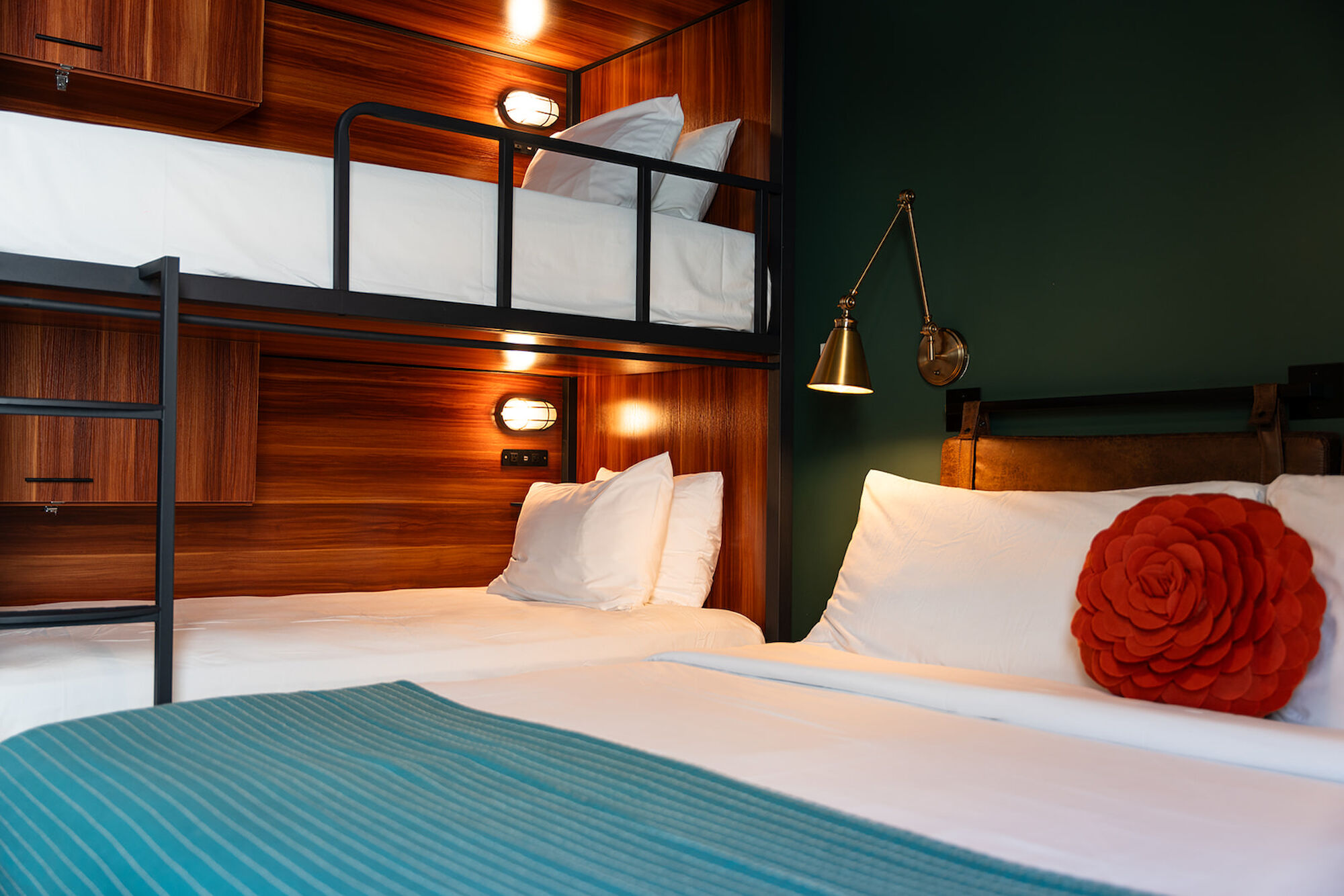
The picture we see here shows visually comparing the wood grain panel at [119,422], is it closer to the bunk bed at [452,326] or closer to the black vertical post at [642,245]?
the bunk bed at [452,326]

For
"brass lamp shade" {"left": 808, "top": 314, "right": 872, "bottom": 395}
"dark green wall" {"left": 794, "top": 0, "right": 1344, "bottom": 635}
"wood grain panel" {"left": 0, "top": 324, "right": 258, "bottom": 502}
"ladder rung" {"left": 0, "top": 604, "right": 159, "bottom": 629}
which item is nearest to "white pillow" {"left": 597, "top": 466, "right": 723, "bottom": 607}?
"dark green wall" {"left": 794, "top": 0, "right": 1344, "bottom": 635}

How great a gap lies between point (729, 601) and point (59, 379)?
6.30 feet

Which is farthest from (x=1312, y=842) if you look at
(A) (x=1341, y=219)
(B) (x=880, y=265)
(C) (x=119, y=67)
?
(C) (x=119, y=67)

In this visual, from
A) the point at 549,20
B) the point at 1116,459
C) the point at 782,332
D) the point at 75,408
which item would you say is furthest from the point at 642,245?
the point at 75,408

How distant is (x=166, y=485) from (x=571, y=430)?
1.91m

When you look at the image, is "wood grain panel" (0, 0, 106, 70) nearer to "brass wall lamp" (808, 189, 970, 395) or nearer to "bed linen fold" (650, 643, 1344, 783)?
"brass wall lamp" (808, 189, 970, 395)

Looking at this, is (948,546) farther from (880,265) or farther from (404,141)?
(404,141)

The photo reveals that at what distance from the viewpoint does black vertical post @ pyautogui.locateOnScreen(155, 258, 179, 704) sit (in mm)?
1975

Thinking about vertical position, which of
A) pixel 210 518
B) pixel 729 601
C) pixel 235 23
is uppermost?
pixel 235 23

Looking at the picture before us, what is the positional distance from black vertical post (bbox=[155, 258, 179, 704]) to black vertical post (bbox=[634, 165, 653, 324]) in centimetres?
107

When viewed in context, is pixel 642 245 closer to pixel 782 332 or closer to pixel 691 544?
pixel 782 332

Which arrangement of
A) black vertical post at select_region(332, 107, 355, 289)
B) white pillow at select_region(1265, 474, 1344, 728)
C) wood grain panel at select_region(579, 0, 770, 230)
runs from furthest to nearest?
wood grain panel at select_region(579, 0, 770, 230) < black vertical post at select_region(332, 107, 355, 289) < white pillow at select_region(1265, 474, 1344, 728)

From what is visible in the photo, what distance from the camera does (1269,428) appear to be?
1.92 m

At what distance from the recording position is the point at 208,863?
3.00ft
